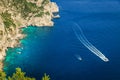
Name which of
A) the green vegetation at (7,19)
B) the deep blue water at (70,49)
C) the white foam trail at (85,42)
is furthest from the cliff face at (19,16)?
the white foam trail at (85,42)

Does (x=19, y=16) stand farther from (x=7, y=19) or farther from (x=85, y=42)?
(x=85, y=42)

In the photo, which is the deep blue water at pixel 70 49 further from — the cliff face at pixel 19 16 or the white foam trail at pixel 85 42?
the cliff face at pixel 19 16

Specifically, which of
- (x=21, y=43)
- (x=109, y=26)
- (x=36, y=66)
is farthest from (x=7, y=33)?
(x=109, y=26)

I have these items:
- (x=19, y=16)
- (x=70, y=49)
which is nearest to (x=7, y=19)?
(x=19, y=16)

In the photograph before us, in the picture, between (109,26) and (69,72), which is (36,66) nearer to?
(69,72)

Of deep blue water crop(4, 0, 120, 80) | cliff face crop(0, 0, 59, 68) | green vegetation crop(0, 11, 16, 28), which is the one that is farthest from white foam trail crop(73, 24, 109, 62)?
green vegetation crop(0, 11, 16, 28)
